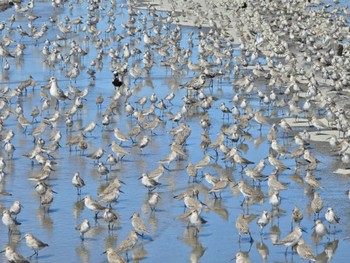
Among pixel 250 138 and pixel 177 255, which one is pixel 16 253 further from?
pixel 250 138

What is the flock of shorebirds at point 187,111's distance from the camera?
18391 mm

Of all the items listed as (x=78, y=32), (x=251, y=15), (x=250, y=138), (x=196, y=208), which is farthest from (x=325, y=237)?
(x=251, y=15)

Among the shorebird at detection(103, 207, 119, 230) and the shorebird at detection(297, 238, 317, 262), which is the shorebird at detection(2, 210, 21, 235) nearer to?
the shorebird at detection(103, 207, 119, 230)

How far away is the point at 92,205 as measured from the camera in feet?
58.7

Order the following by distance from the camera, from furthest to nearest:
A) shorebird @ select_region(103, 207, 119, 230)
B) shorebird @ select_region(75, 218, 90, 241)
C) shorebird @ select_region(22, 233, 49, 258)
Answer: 1. shorebird @ select_region(103, 207, 119, 230)
2. shorebird @ select_region(75, 218, 90, 241)
3. shorebird @ select_region(22, 233, 49, 258)

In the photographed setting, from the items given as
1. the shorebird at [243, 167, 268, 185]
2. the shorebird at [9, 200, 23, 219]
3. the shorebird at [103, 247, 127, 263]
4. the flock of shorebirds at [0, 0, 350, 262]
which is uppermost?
the shorebird at [103, 247, 127, 263]

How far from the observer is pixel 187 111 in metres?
26.7

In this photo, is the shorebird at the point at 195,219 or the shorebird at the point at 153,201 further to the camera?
the shorebird at the point at 153,201

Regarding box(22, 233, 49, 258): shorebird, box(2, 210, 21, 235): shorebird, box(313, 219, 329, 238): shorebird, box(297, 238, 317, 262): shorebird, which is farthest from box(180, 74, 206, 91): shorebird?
box(22, 233, 49, 258): shorebird

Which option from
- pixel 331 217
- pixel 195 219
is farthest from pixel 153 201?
pixel 331 217

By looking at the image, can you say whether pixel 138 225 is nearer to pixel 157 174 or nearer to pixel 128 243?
pixel 128 243

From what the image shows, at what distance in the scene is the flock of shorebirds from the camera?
18.4 metres

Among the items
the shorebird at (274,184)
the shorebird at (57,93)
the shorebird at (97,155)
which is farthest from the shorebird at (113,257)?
the shorebird at (57,93)

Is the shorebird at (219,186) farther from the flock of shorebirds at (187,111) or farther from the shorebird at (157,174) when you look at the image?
the shorebird at (157,174)
